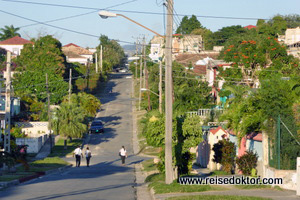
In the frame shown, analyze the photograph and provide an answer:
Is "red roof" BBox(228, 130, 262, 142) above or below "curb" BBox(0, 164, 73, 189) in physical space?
above

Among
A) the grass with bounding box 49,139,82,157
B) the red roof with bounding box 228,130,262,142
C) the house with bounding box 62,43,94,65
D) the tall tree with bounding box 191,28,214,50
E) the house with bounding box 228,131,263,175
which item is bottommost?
the grass with bounding box 49,139,82,157

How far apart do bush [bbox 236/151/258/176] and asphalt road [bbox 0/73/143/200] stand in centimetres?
482

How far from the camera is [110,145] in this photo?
54.4 m

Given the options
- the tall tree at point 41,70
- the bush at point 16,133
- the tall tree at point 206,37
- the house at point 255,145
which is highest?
the tall tree at point 206,37

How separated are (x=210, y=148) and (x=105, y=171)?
6565 millimetres

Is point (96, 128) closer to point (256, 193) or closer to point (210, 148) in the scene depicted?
point (210, 148)

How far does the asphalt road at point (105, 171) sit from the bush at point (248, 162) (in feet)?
15.8

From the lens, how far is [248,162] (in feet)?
70.7

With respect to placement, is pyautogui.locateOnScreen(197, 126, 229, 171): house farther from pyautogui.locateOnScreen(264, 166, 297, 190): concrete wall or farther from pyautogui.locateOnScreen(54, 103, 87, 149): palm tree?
pyautogui.locateOnScreen(54, 103, 87, 149): palm tree

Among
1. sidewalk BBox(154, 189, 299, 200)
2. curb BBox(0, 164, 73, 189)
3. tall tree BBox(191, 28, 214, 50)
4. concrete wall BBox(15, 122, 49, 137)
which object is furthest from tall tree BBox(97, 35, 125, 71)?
sidewalk BBox(154, 189, 299, 200)

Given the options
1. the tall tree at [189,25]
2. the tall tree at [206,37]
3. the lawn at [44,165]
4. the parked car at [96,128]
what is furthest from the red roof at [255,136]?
the tall tree at [189,25]

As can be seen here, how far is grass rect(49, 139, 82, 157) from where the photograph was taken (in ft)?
156

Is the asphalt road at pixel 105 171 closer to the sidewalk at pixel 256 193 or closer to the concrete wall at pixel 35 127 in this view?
the sidewalk at pixel 256 193

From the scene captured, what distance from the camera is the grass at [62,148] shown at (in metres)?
47.6
